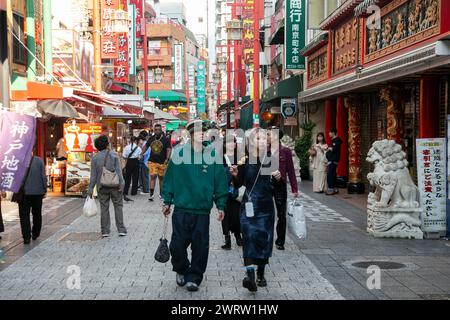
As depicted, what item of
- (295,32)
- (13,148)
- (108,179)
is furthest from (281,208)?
(295,32)

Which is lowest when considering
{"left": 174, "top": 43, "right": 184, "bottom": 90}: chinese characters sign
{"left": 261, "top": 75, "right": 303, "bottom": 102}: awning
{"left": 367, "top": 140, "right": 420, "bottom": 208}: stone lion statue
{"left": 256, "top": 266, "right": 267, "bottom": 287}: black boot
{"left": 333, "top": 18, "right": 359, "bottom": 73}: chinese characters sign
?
{"left": 256, "top": 266, "right": 267, "bottom": 287}: black boot

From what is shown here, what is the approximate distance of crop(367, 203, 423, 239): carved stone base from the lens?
1059cm

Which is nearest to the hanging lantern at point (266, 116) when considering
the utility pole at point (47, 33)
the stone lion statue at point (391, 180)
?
the utility pole at point (47, 33)

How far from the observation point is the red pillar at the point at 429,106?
39.3 ft

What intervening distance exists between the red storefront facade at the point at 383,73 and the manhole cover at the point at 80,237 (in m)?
6.53

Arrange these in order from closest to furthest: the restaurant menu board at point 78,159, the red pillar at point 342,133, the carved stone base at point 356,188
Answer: the restaurant menu board at point 78,159 < the carved stone base at point 356,188 < the red pillar at point 342,133

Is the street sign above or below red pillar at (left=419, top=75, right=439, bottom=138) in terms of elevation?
above

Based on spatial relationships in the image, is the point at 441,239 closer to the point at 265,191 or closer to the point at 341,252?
the point at 341,252

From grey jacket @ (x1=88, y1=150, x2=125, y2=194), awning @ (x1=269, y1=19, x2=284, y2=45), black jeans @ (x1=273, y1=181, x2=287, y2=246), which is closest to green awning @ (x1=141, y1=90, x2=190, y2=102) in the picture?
awning @ (x1=269, y1=19, x2=284, y2=45)

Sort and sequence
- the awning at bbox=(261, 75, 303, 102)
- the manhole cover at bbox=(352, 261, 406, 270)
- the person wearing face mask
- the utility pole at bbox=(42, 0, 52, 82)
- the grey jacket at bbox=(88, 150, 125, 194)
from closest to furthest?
the manhole cover at bbox=(352, 261, 406, 270)
the grey jacket at bbox=(88, 150, 125, 194)
the person wearing face mask
the utility pole at bbox=(42, 0, 52, 82)
the awning at bbox=(261, 75, 303, 102)

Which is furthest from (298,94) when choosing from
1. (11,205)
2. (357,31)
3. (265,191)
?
A: (265,191)

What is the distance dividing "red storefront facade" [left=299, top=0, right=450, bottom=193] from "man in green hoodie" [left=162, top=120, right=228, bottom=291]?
4.98 m

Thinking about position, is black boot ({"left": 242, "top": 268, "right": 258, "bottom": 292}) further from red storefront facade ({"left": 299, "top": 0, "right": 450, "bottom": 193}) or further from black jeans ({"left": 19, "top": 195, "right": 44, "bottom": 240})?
red storefront facade ({"left": 299, "top": 0, "right": 450, "bottom": 193})

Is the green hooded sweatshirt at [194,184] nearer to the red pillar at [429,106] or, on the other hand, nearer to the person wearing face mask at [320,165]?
the red pillar at [429,106]
